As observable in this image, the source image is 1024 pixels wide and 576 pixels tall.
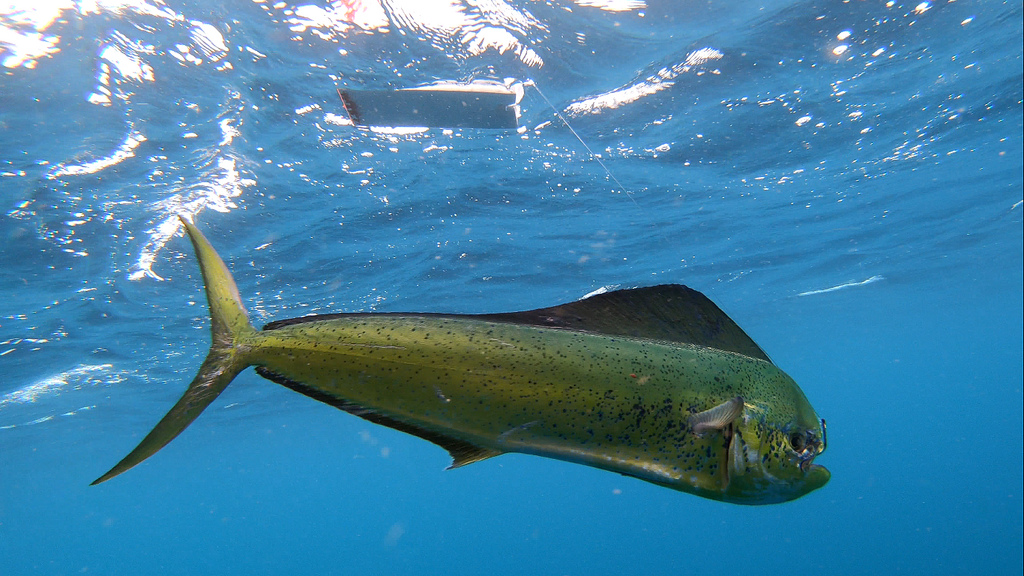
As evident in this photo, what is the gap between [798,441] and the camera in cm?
121

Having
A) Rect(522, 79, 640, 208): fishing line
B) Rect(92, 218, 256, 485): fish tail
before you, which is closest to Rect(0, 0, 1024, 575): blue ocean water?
Rect(522, 79, 640, 208): fishing line

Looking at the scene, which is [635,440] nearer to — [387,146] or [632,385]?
[632,385]

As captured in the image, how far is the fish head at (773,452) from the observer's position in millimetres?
1115

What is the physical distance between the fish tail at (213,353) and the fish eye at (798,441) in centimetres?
138

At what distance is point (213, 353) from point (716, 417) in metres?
1.29

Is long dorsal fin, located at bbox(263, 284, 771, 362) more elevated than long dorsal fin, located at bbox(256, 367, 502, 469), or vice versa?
long dorsal fin, located at bbox(263, 284, 771, 362)

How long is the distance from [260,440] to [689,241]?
48303 mm

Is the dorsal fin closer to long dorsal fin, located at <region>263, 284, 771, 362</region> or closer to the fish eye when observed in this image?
long dorsal fin, located at <region>263, 284, 771, 362</region>

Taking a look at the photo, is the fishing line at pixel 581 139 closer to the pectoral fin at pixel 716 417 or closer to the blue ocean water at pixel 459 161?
the blue ocean water at pixel 459 161

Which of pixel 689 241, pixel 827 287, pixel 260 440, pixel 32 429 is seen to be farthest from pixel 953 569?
pixel 32 429

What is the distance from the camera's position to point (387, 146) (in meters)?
10.8

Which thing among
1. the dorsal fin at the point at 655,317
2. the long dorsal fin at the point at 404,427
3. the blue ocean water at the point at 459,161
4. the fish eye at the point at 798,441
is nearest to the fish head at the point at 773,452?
the fish eye at the point at 798,441

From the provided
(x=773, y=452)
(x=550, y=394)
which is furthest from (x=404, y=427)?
(x=773, y=452)

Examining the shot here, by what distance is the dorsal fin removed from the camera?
1324mm
